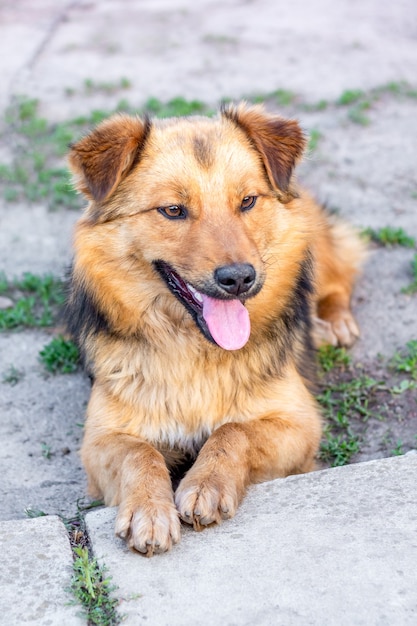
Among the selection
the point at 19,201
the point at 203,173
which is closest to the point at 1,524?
the point at 203,173

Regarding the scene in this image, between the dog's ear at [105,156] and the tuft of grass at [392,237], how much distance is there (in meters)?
2.74

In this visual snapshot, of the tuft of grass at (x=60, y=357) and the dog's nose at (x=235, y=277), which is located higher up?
the dog's nose at (x=235, y=277)

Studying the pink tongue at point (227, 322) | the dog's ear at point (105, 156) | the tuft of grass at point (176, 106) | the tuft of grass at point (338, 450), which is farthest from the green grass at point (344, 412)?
the tuft of grass at point (176, 106)

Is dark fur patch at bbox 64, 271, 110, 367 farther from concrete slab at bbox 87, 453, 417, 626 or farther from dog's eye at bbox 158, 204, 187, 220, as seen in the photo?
concrete slab at bbox 87, 453, 417, 626

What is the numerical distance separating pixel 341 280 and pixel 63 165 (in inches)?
120

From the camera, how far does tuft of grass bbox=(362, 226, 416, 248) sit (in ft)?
19.5

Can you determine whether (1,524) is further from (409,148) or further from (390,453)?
(409,148)

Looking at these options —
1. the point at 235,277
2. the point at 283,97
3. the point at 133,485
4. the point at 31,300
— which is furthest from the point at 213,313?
the point at 283,97

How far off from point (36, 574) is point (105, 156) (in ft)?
6.05

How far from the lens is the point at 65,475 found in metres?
4.12

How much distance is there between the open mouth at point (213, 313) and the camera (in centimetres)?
354

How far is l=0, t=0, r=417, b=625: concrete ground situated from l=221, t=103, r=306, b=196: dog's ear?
1440 mm

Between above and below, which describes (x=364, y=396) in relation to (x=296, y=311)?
below

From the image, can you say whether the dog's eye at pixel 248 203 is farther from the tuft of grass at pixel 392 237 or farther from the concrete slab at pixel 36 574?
the tuft of grass at pixel 392 237
